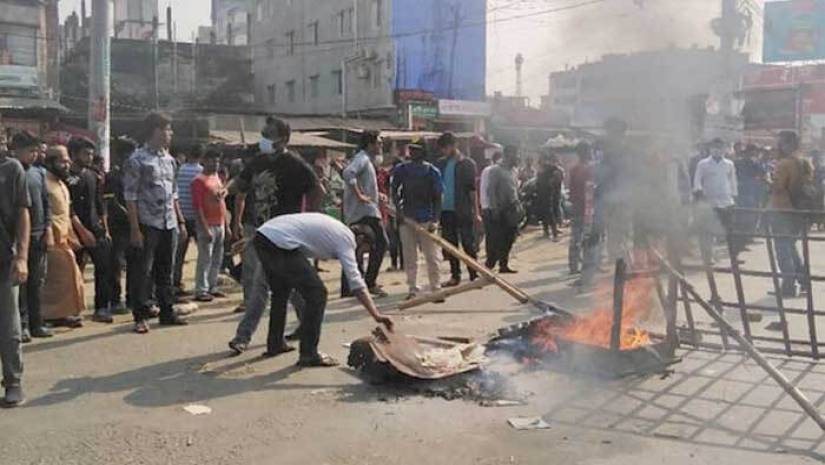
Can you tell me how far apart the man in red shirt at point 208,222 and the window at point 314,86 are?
115 feet

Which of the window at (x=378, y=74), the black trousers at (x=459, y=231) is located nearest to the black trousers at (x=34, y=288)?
the black trousers at (x=459, y=231)

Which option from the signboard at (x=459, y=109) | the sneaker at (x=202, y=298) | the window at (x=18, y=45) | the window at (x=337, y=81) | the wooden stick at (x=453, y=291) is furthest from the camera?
the window at (x=337, y=81)

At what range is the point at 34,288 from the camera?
651cm

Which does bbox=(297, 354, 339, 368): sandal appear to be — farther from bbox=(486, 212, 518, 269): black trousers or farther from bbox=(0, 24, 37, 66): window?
bbox=(0, 24, 37, 66): window

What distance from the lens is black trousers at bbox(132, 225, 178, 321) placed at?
6.75m

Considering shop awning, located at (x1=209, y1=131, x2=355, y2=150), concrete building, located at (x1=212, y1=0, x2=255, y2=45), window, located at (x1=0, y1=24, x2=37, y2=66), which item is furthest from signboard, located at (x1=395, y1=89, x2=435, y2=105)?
concrete building, located at (x1=212, y1=0, x2=255, y2=45)

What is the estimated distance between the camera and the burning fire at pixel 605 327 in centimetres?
569

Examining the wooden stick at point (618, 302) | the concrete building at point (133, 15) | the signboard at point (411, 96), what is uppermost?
the concrete building at point (133, 15)

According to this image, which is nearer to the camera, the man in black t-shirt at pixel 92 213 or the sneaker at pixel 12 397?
the sneaker at pixel 12 397

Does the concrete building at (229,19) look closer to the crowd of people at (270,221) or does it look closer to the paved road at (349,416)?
the crowd of people at (270,221)

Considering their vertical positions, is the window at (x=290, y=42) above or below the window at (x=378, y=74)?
above

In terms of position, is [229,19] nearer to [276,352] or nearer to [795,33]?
[795,33]

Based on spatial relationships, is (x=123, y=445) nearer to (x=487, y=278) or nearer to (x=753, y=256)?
(x=487, y=278)

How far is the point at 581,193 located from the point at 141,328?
580 cm
